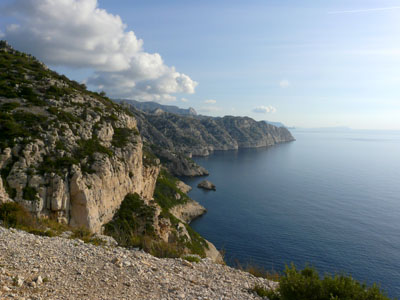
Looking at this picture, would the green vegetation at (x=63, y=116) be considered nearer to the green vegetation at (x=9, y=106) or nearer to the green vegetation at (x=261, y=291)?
the green vegetation at (x=9, y=106)

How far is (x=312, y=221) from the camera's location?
7019 centimetres

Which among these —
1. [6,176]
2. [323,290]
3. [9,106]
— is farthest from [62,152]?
[323,290]

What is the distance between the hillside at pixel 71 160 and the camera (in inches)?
1030

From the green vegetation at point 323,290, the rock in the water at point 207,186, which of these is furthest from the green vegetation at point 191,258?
the rock in the water at point 207,186

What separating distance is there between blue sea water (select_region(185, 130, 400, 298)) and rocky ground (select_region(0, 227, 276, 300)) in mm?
12197

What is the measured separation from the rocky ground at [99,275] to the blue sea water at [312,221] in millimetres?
12197

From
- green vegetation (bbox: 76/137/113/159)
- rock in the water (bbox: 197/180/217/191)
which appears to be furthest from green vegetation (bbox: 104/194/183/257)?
rock in the water (bbox: 197/180/217/191)

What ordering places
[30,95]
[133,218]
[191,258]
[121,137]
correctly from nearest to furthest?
[191,258], [30,95], [133,218], [121,137]

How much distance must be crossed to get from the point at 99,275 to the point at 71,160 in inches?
922

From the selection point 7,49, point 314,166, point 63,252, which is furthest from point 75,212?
point 314,166

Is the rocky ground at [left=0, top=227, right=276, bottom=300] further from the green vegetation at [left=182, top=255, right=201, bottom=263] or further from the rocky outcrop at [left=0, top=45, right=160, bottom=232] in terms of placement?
the rocky outcrop at [left=0, top=45, right=160, bottom=232]

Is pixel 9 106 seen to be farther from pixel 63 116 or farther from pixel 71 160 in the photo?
pixel 71 160

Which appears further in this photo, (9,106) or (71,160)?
(9,106)

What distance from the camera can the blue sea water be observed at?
51.0 metres
